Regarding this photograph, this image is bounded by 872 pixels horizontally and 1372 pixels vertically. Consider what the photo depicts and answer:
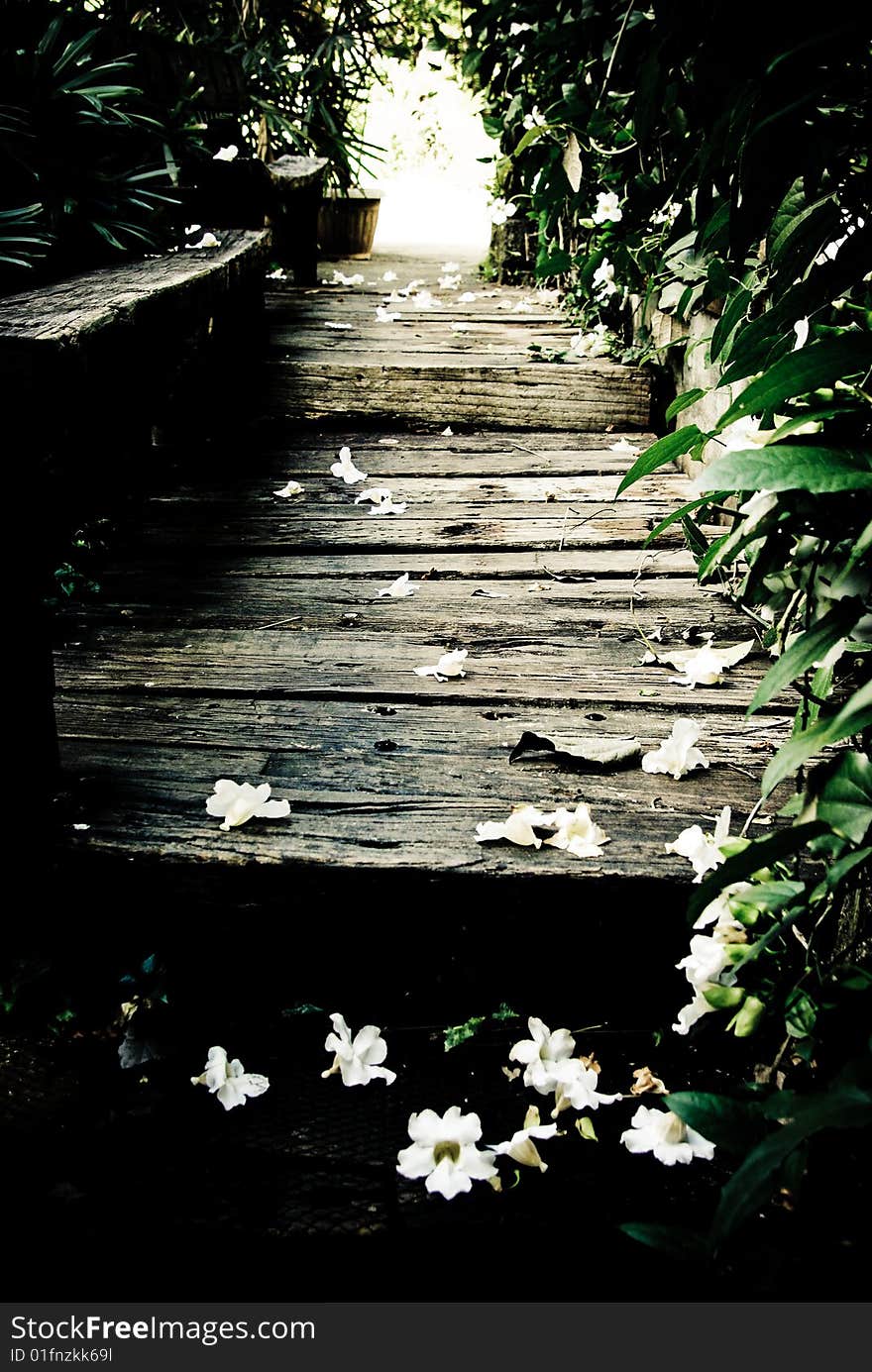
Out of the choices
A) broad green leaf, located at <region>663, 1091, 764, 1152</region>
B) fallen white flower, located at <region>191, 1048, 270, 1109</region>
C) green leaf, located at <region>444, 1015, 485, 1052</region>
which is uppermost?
broad green leaf, located at <region>663, 1091, 764, 1152</region>

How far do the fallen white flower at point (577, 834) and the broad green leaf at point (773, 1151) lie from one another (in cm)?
46

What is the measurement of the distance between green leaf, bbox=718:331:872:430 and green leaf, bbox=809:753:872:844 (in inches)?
10.9

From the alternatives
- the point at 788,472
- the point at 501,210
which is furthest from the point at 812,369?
the point at 501,210

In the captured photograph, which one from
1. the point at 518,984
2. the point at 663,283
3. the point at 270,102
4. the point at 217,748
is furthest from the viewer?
the point at 270,102

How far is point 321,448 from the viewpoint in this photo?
261 centimetres

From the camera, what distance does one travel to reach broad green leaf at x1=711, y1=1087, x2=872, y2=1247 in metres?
0.58

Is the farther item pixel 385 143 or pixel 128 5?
pixel 385 143

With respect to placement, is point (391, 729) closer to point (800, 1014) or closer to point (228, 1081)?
point (228, 1081)

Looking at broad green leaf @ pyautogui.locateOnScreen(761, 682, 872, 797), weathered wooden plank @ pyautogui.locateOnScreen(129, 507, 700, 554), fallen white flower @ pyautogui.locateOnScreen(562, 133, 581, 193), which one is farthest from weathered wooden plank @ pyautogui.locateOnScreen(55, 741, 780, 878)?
fallen white flower @ pyautogui.locateOnScreen(562, 133, 581, 193)

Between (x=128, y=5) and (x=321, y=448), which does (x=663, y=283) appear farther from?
(x=128, y=5)

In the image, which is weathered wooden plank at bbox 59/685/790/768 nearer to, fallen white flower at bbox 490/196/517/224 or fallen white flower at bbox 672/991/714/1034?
fallen white flower at bbox 672/991/714/1034

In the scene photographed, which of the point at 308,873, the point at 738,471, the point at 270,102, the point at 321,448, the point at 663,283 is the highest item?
the point at 270,102

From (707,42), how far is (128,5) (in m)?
3.77

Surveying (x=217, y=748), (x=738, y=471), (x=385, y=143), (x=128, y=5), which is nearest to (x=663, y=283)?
(x=217, y=748)
